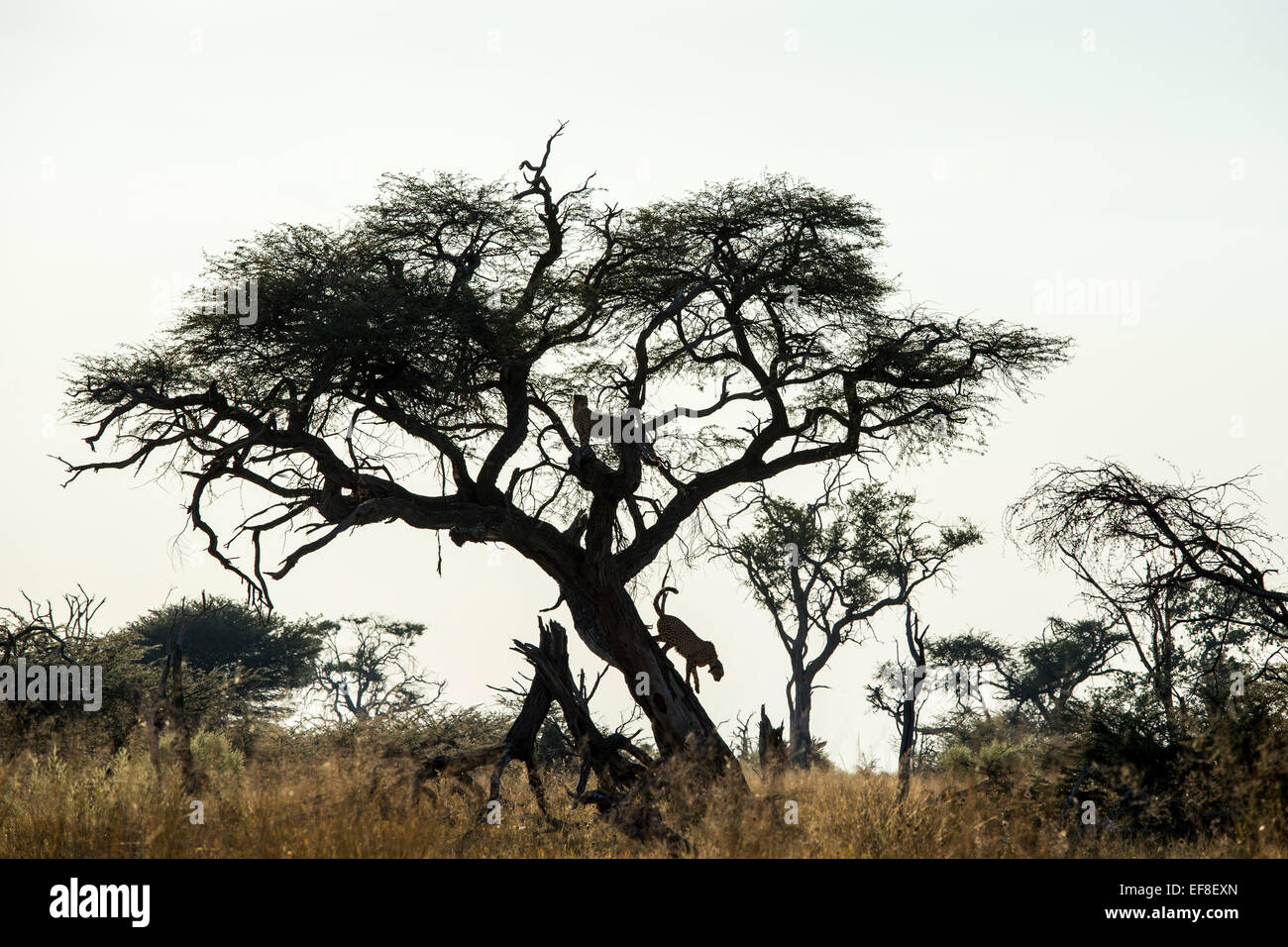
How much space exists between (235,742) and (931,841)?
15.7 meters

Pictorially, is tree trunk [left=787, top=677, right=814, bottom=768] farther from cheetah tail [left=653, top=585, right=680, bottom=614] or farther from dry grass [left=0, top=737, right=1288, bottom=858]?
dry grass [left=0, top=737, right=1288, bottom=858]

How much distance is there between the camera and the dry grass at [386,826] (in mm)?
6387

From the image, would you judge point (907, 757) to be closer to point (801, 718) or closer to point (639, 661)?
point (639, 661)

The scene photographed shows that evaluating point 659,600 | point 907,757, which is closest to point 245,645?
point 659,600

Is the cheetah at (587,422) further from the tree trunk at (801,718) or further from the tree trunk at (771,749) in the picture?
the tree trunk at (801,718)

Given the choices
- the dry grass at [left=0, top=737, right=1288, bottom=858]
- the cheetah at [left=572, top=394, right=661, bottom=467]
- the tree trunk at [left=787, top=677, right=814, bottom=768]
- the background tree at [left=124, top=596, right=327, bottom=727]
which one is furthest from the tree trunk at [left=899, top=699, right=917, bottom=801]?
the background tree at [left=124, top=596, right=327, bottom=727]

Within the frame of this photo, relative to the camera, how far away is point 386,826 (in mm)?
6586

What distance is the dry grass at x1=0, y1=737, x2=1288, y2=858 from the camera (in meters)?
6.39

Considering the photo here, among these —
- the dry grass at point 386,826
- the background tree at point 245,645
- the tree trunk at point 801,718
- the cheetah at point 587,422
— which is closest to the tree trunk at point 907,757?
the dry grass at point 386,826

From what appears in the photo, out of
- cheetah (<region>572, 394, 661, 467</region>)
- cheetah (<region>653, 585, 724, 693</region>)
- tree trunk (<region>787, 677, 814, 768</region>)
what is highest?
cheetah (<region>572, 394, 661, 467</region>)

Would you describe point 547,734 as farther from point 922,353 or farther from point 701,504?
point 922,353

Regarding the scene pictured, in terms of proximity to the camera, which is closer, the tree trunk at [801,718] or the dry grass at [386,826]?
the dry grass at [386,826]

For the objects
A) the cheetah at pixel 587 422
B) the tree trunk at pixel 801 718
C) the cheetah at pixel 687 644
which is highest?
the cheetah at pixel 587 422
